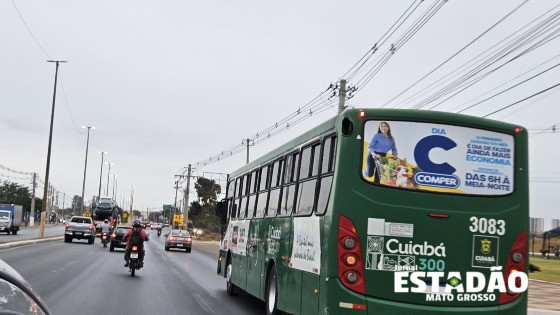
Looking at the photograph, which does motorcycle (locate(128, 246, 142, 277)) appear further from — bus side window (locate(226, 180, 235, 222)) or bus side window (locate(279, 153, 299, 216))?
bus side window (locate(279, 153, 299, 216))

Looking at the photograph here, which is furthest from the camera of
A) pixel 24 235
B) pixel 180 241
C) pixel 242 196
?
pixel 24 235

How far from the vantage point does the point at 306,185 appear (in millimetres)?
10047

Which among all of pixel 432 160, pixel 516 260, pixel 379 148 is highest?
pixel 379 148

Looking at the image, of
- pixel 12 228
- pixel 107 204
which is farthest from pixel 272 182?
pixel 107 204

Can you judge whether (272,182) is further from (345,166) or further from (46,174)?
(46,174)

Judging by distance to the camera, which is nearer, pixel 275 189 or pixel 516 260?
pixel 516 260

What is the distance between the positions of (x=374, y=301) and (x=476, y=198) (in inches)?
71.9

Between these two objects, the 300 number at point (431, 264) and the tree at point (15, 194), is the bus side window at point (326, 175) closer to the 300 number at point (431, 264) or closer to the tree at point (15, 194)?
the 300 number at point (431, 264)

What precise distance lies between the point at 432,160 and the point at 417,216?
737mm

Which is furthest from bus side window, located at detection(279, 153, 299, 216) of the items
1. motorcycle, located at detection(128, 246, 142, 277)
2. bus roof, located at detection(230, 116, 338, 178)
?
motorcycle, located at detection(128, 246, 142, 277)

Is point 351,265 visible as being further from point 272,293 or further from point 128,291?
point 128,291

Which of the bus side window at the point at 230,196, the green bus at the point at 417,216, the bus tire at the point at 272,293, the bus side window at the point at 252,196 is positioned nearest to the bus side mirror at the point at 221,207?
the bus side window at the point at 230,196

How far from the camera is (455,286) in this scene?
8.21m

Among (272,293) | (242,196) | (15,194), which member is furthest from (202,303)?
(15,194)
